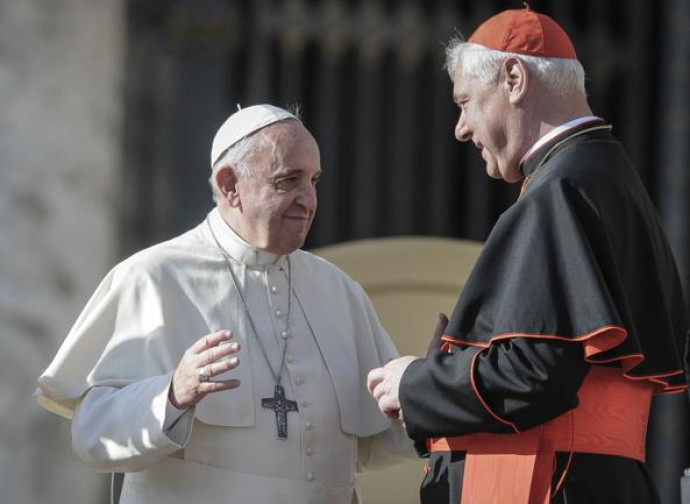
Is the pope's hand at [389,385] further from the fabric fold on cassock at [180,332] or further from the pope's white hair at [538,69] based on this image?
the pope's white hair at [538,69]

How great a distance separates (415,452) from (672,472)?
371 centimetres

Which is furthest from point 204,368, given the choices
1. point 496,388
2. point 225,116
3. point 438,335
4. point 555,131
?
point 225,116

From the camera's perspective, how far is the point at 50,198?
25.1 feet

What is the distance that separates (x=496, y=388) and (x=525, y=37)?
34.1 inches

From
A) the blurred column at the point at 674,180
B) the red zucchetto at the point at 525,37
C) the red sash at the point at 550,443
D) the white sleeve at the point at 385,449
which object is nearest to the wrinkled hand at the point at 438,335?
the red sash at the point at 550,443

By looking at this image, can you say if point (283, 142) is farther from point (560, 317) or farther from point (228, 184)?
point (560, 317)

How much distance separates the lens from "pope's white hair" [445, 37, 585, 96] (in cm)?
424

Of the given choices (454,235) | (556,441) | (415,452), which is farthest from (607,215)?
(454,235)

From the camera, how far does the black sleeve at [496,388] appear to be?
3910 mm

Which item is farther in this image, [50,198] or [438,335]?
[50,198]

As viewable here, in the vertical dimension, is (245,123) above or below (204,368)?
above

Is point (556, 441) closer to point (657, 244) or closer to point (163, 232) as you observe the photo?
point (657, 244)

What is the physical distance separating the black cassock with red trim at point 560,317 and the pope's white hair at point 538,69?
4.4 inches

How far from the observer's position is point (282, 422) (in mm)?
4523
